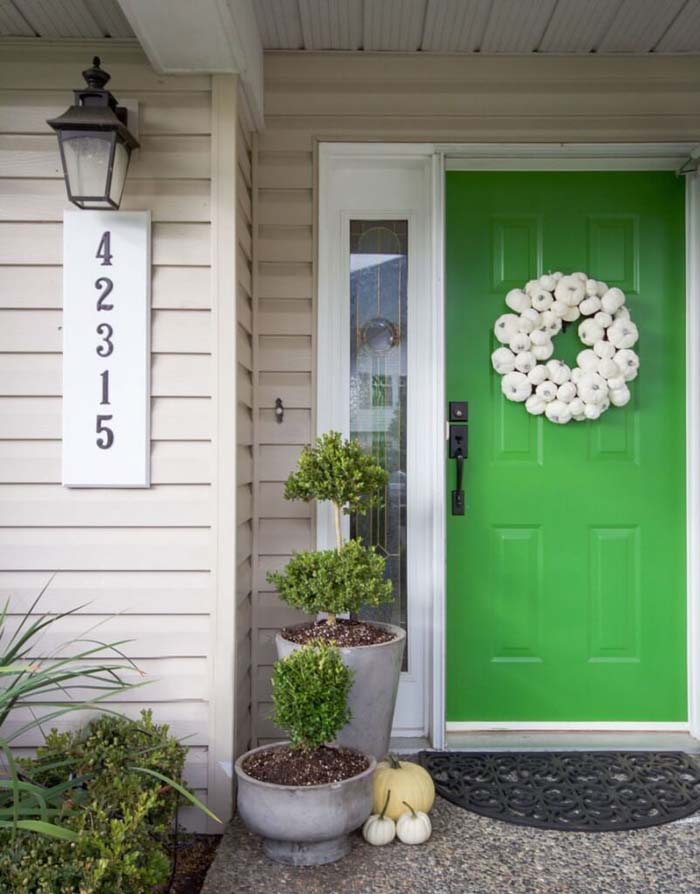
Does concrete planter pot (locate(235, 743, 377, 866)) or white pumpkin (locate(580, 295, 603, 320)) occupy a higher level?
white pumpkin (locate(580, 295, 603, 320))

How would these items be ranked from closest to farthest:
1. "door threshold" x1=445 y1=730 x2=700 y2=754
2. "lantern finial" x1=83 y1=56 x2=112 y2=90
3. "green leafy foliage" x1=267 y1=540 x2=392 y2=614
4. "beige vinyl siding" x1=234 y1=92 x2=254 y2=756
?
"lantern finial" x1=83 y1=56 x2=112 y2=90, "green leafy foliage" x1=267 y1=540 x2=392 y2=614, "beige vinyl siding" x1=234 y1=92 x2=254 y2=756, "door threshold" x1=445 y1=730 x2=700 y2=754

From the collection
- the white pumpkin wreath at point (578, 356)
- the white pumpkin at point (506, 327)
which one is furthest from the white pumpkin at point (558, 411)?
the white pumpkin at point (506, 327)

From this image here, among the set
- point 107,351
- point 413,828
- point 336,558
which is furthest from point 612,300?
point 413,828

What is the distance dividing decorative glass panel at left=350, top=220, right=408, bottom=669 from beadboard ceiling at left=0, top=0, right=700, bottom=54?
2.07ft

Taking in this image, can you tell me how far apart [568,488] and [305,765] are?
4.60ft

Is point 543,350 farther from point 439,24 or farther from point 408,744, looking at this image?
point 408,744

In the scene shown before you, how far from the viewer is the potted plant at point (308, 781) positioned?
1.87 metres

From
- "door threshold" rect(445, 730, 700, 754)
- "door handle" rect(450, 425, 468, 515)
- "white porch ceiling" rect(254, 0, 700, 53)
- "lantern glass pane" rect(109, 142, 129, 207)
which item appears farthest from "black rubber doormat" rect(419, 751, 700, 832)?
"white porch ceiling" rect(254, 0, 700, 53)

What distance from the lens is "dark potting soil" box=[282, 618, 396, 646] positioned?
2.25 m

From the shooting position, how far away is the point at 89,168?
208cm

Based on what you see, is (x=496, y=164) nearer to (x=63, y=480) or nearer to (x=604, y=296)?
(x=604, y=296)

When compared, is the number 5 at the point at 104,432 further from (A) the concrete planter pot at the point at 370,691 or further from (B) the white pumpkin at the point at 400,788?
(B) the white pumpkin at the point at 400,788

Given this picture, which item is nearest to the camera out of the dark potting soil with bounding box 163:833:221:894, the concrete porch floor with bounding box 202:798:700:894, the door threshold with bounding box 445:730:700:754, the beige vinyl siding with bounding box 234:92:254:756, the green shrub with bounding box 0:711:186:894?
the green shrub with bounding box 0:711:186:894

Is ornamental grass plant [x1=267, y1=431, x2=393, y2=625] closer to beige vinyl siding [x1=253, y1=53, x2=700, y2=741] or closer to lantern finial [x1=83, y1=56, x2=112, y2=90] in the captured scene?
beige vinyl siding [x1=253, y1=53, x2=700, y2=741]
